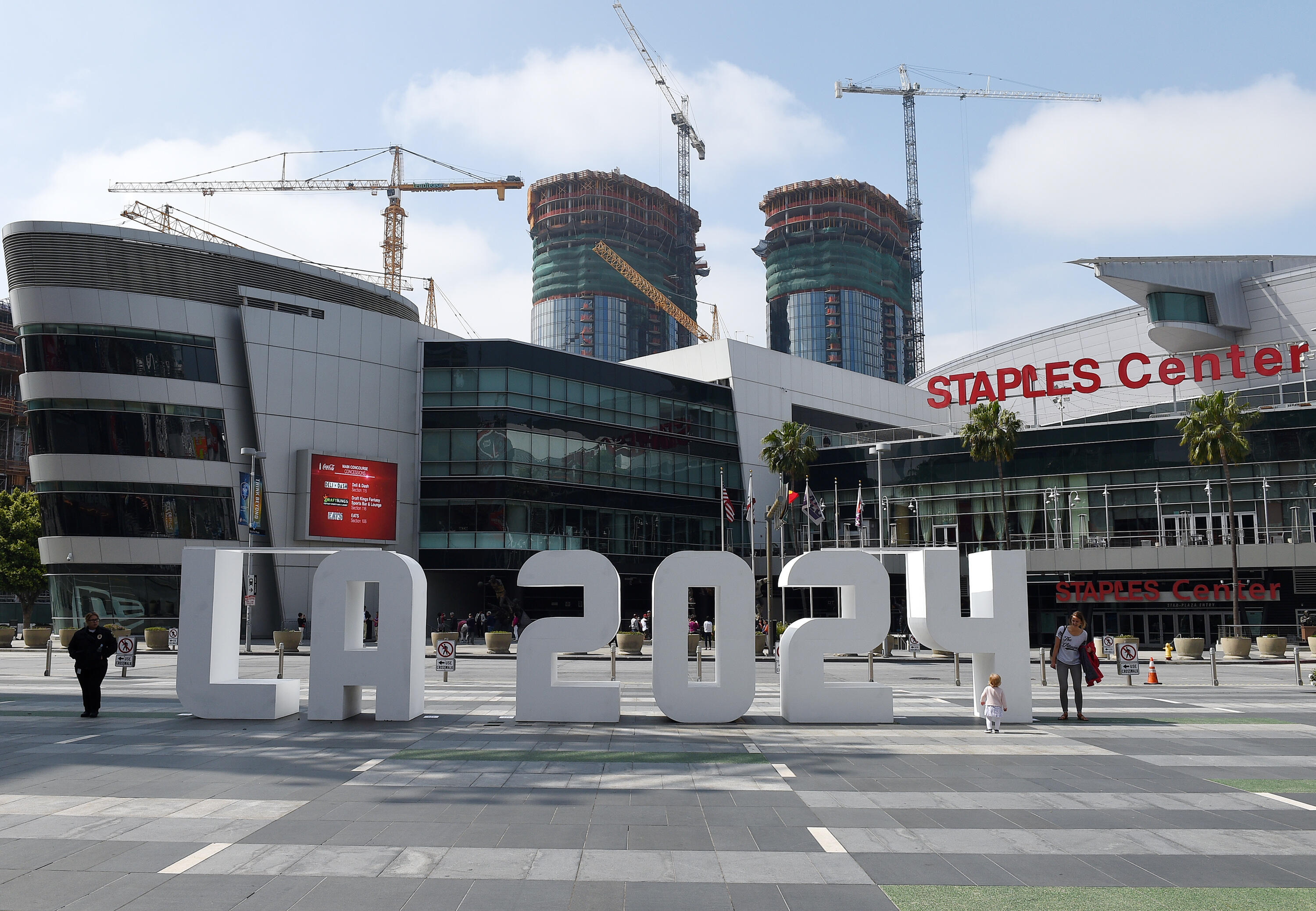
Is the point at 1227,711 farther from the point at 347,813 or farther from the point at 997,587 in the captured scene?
the point at 347,813

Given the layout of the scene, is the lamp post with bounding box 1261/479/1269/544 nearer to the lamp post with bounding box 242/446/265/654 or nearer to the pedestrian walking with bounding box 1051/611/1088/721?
the pedestrian walking with bounding box 1051/611/1088/721

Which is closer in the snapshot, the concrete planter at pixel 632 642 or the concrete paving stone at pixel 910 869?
the concrete paving stone at pixel 910 869

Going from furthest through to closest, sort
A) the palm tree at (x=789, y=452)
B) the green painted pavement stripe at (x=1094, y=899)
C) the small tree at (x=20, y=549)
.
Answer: the small tree at (x=20, y=549), the palm tree at (x=789, y=452), the green painted pavement stripe at (x=1094, y=899)

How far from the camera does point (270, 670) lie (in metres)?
32.8

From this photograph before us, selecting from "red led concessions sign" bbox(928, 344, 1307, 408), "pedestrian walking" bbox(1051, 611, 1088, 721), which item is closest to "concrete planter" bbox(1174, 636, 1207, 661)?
"red led concessions sign" bbox(928, 344, 1307, 408)

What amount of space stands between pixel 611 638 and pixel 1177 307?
Result: 6317 cm

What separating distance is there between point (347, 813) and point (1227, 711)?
19.8 m

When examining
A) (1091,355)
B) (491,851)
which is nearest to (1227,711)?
(491,851)

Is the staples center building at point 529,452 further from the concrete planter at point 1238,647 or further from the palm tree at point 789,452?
the concrete planter at point 1238,647

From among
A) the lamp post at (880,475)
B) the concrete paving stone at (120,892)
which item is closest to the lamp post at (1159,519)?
the lamp post at (880,475)

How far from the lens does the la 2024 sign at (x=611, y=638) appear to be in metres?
18.6

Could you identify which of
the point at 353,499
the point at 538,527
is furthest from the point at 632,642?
the point at 353,499

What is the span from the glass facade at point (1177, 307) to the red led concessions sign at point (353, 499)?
5284cm

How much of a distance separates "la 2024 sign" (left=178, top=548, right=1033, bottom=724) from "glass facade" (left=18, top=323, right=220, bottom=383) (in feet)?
127
